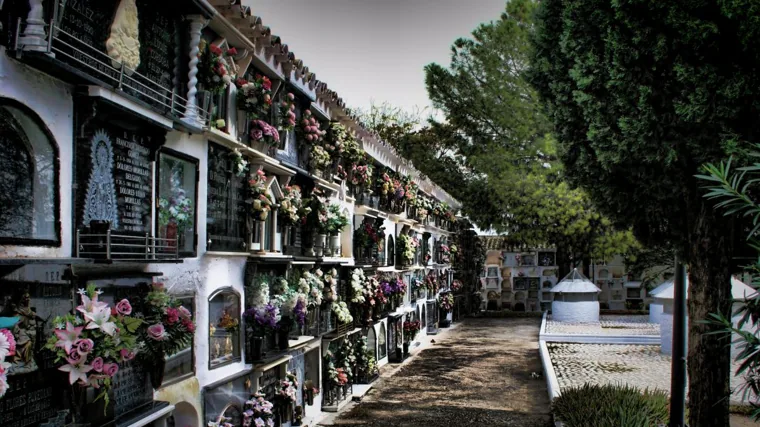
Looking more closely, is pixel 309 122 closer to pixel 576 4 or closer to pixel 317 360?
pixel 317 360

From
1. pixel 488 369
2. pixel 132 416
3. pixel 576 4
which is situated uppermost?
pixel 576 4

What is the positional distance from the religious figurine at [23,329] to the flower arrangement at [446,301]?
1127 inches

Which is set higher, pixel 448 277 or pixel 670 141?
pixel 670 141

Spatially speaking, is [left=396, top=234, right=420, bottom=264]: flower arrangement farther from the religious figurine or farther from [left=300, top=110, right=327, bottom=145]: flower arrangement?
the religious figurine

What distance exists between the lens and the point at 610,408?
36.5ft

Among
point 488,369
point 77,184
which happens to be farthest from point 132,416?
point 488,369

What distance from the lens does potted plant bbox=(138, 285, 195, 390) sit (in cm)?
720

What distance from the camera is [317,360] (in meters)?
15.1

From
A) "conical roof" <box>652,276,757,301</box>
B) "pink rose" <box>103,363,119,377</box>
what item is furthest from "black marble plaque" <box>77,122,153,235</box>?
"conical roof" <box>652,276,757,301</box>

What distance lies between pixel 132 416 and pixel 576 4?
25.6 ft

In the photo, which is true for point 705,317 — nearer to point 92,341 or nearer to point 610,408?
point 610,408

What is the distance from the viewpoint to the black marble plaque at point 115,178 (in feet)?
21.8

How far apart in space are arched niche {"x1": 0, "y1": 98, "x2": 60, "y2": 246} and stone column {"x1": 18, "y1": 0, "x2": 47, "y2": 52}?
1.64ft

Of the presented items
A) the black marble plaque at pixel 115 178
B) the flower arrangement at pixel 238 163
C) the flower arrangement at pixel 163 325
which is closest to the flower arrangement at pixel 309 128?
the flower arrangement at pixel 238 163
